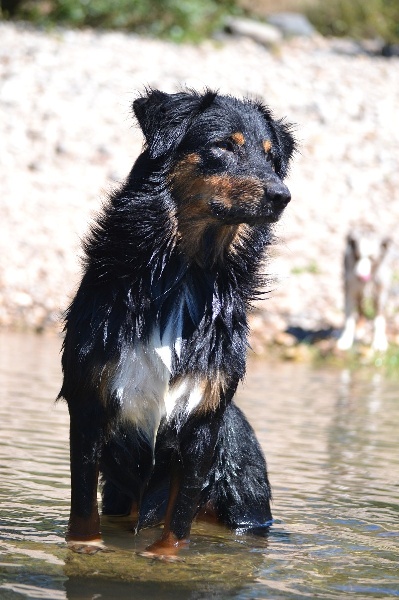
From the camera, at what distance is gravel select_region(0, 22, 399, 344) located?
46.9ft

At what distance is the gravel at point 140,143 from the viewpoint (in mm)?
14289

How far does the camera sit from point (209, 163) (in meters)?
4.30

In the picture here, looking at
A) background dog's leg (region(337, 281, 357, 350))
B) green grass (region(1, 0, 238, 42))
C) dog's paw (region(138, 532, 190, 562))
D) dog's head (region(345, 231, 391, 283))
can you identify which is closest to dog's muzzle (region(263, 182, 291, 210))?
dog's paw (region(138, 532, 190, 562))

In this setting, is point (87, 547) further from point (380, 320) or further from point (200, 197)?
point (380, 320)

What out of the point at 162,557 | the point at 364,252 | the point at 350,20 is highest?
the point at 350,20

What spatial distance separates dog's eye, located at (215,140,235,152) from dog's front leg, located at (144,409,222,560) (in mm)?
1110

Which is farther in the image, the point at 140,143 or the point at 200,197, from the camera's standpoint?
the point at 140,143

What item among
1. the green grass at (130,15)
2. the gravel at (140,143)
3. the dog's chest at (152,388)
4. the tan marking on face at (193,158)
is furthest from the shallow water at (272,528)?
the green grass at (130,15)

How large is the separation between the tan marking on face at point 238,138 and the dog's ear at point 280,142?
32 cm

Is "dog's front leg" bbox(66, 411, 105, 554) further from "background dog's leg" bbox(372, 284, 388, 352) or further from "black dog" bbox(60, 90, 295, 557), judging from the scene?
"background dog's leg" bbox(372, 284, 388, 352)

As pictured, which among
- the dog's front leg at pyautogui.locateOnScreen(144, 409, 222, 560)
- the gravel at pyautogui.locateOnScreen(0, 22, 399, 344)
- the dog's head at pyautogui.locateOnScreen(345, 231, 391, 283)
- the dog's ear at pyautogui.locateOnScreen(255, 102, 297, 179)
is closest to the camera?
the dog's front leg at pyautogui.locateOnScreen(144, 409, 222, 560)

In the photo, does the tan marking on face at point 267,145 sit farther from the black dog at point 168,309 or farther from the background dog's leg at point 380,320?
the background dog's leg at point 380,320

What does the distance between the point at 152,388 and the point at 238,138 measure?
1.12 metres

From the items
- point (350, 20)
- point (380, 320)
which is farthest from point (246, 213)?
point (350, 20)
